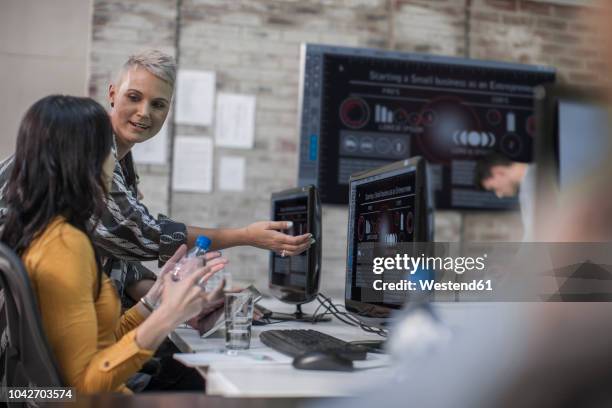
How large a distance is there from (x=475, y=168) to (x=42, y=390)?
12.0 ft

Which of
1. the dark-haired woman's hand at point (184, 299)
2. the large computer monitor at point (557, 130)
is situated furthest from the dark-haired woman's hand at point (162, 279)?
the large computer monitor at point (557, 130)

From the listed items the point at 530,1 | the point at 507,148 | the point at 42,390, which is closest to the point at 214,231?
the point at 42,390

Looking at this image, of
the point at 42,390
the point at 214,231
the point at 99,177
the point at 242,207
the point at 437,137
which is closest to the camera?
the point at 42,390

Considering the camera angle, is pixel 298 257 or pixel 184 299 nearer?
pixel 184 299

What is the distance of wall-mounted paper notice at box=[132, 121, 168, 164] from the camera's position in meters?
4.01

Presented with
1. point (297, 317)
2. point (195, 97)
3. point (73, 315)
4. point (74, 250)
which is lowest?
point (297, 317)

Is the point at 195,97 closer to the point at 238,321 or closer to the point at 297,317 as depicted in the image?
the point at 297,317

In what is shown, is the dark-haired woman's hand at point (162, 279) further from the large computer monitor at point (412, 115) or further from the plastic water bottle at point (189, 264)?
the large computer monitor at point (412, 115)

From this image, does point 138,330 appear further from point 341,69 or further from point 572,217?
point 341,69

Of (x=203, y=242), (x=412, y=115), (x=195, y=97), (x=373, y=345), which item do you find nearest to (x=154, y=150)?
(x=195, y=97)

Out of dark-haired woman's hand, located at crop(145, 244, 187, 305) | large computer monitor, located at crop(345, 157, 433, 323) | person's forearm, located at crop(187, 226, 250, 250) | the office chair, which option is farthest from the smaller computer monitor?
the office chair

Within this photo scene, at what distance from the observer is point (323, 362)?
52.2 inches

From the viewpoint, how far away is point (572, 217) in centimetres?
59

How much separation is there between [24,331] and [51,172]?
32cm
